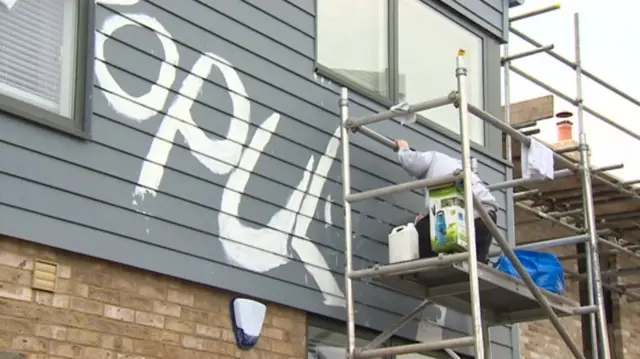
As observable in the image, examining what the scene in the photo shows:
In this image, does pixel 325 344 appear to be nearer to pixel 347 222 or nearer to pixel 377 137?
pixel 347 222

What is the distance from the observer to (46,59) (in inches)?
238

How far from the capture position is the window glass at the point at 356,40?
320 inches

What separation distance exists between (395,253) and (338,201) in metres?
0.74

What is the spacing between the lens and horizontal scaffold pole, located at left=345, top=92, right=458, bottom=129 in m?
7.09

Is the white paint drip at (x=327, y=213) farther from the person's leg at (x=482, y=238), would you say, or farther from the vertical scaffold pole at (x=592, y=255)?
the vertical scaffold pole at (x=592, y=255)

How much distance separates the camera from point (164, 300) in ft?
20.7

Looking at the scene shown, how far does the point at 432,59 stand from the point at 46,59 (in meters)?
4.02

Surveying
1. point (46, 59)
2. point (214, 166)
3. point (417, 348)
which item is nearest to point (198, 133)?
point (214, 166)

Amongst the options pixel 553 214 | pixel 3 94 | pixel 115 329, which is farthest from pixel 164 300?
pixel 553 214

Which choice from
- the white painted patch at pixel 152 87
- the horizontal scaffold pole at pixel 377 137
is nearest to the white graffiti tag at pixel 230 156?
the white painted patch at pixel 152 87

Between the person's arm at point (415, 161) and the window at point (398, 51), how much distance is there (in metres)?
0.72

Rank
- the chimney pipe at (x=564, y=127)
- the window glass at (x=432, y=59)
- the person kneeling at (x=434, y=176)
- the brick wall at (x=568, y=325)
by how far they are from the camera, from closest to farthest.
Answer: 1. the person kneeling at (x=434, y=176)
2. the window glass at (x=432, y=59)
3. the brick wall at (x=568, y=325)
4. the chimney pipe at (x=564, y=127)

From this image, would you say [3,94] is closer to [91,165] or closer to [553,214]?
[91,165]

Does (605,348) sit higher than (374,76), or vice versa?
(374,76)
